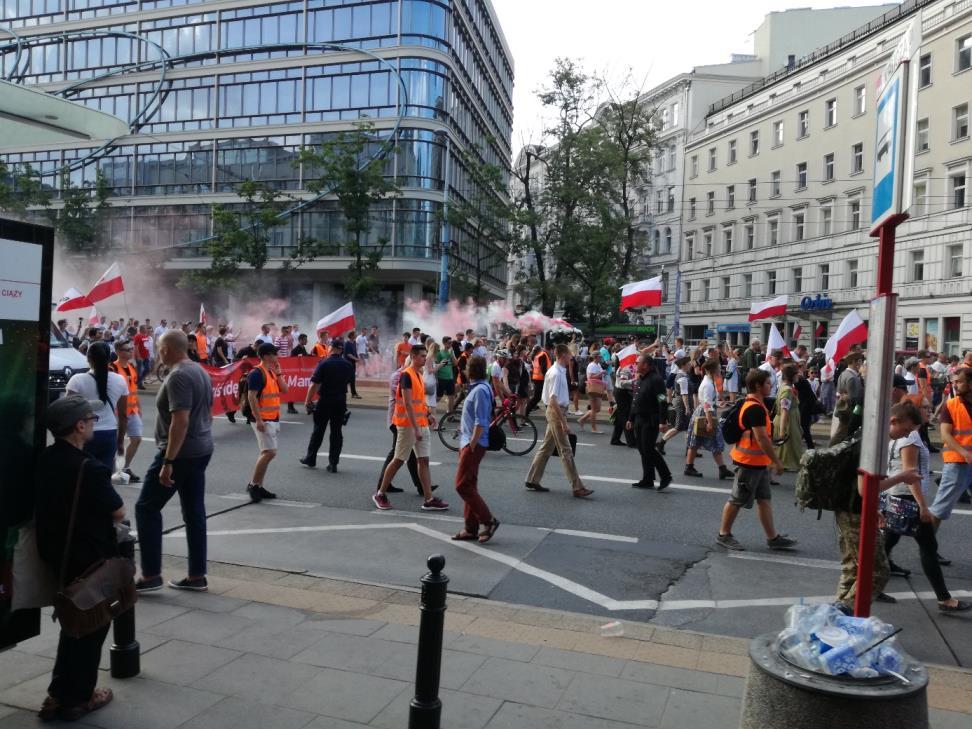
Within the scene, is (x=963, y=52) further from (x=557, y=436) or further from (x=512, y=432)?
(x=557, y=436)

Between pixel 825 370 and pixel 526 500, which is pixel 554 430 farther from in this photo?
pixel 825 370

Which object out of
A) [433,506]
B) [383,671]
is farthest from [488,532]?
[383,671]

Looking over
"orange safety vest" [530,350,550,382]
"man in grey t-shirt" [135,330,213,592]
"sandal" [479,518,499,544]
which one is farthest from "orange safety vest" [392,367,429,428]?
"orange safety vest" [530,350,550,382]

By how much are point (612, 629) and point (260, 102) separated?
42.4m

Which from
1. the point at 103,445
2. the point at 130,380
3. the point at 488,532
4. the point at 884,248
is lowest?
the point at 488,532

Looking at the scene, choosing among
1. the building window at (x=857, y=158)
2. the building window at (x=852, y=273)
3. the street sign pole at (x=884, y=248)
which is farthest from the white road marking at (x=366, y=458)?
the building window at (x=857, y=158)

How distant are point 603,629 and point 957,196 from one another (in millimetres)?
35954

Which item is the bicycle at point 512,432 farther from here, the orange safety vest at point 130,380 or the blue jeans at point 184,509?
the blue jeans at point 184,509

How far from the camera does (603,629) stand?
17.5ft

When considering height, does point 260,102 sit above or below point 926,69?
below

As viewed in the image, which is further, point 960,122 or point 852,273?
point 852,273

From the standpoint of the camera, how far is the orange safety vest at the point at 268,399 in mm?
9570

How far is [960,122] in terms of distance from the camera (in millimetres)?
34500

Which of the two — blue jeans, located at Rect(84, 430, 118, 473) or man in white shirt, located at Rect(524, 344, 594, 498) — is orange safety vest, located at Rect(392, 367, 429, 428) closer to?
man in white shirt, located at Rect(524, 344, 594, 498)
